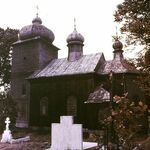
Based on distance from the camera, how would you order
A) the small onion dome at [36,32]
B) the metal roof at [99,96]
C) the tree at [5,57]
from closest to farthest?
the metal roof at [99,96] → the small onion dome at [36,32] → the tree at [5,57]

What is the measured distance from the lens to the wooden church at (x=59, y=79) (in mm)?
23312

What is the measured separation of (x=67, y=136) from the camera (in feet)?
40.5

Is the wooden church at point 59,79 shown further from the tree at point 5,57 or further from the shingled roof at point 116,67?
the tree at point 5,57

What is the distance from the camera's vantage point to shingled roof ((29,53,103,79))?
25147mm

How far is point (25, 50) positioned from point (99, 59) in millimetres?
8663

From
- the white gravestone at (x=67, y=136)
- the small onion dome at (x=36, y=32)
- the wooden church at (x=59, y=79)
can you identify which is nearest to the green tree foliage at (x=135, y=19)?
the white gravestone at (x=67, y=136)

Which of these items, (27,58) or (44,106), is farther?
(27,58)

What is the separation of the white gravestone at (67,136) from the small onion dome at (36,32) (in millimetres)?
18967

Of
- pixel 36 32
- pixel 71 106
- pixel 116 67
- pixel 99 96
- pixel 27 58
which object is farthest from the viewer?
pixel 36 32

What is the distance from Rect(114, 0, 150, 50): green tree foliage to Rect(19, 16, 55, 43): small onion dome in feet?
64.6

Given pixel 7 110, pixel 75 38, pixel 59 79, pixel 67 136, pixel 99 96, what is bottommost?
pixel 67 136

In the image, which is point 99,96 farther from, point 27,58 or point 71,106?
point 27,58

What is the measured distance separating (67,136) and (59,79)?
13.8 meters

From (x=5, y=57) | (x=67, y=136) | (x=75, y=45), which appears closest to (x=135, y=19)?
(x=67, y=136)
